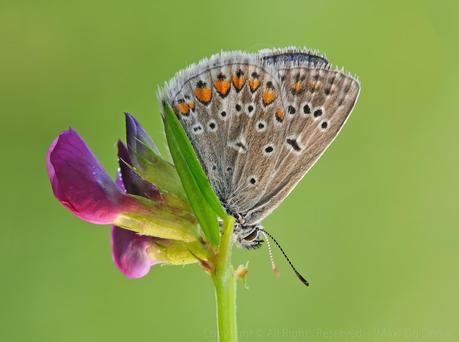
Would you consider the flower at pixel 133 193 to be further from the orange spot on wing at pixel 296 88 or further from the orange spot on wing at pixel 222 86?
the orange spot on wing at pixel 296 88

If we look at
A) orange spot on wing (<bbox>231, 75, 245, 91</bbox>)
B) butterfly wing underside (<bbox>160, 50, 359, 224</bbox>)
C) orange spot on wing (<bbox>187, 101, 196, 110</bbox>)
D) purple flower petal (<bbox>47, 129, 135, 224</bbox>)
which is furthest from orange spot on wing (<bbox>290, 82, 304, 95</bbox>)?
purple flower petal (<bbox>47, 129, 135, 224</bbox>)

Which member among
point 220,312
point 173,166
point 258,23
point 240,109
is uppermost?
point 258,23

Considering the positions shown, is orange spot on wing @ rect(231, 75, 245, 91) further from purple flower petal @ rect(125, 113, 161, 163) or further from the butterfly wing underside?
purple flower petal @ rect(125, 113, 161, 163)

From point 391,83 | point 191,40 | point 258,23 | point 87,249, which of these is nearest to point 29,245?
point 87,249

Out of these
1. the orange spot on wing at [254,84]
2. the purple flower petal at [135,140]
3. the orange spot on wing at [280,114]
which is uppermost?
the orange spot on wing at [254,84]

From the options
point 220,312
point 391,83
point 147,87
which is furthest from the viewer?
point 391,83

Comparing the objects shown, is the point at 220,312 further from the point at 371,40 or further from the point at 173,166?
the point at 371,40

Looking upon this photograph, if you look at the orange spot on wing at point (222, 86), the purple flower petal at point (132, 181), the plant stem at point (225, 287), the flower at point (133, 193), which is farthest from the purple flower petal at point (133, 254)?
the orange spot on wing at point (222, 86)
